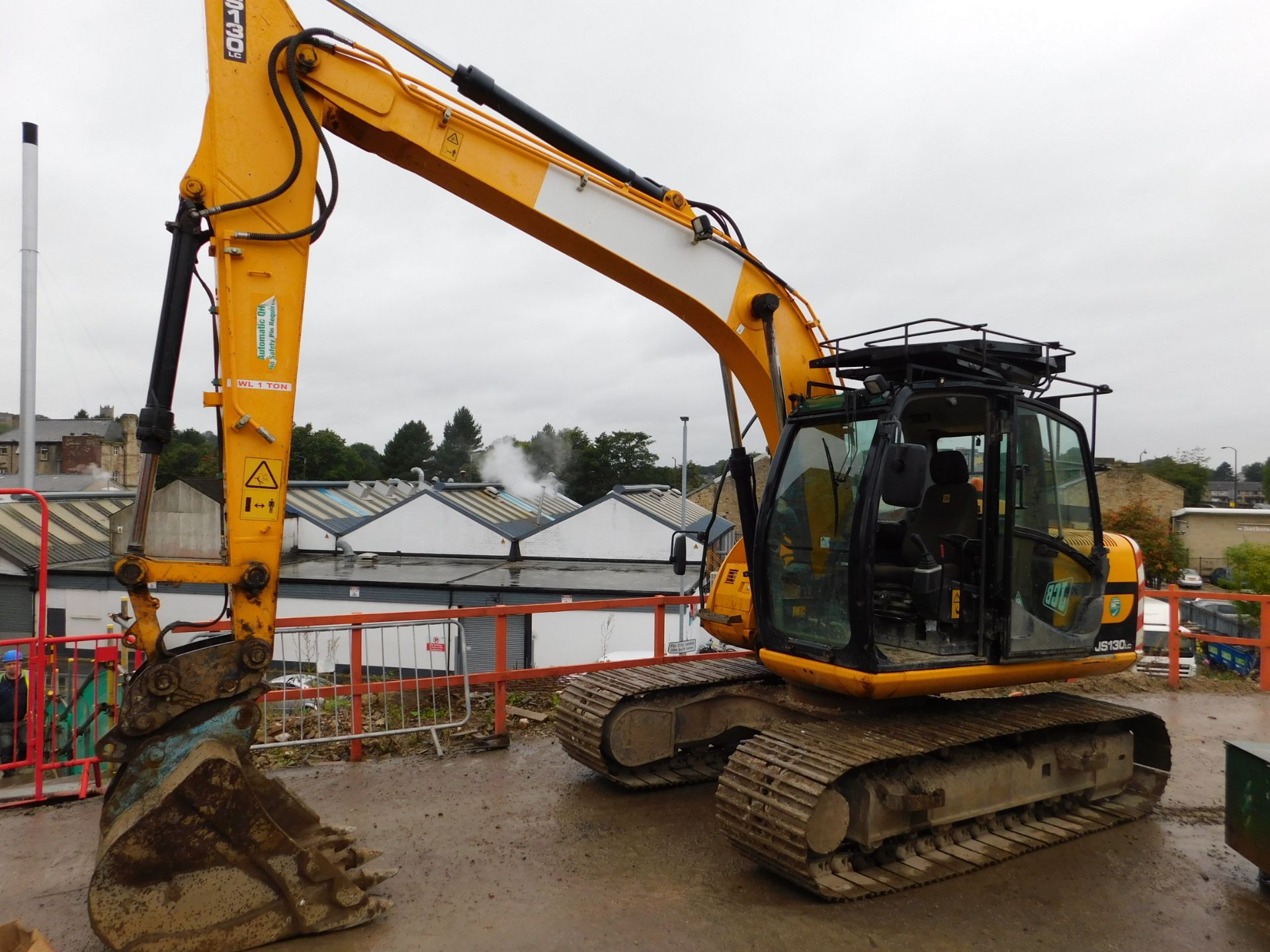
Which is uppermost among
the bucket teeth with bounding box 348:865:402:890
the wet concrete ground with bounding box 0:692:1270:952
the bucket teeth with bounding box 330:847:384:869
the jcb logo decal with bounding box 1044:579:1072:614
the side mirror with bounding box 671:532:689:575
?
the side mirror with bounding box 671:532:689:575

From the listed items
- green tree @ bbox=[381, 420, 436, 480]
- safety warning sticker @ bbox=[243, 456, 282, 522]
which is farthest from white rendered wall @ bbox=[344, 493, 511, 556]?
green tree @ bbox=[381, 420, 436, 480]

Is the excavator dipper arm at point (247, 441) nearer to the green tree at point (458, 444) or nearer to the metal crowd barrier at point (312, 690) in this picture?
the metal crowd barrier at point (312, 690)

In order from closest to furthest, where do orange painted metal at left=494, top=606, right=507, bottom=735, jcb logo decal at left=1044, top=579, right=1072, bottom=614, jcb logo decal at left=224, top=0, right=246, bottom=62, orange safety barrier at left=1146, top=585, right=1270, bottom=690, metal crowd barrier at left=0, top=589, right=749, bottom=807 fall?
jcb logo decal at left=224, top=0, right=246, bottom=62
jcb logo decal at left=1044, top=579, right=1072, bottom=614
metal crowd barrier at left=0, top=589, right=749, bottom=807
orange painted metal at left=494, top=606, right=507, bottom=735
orange safety barrier at left=1146, top=585, right=1270, bottom=690

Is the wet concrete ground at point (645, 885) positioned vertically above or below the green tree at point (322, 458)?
below

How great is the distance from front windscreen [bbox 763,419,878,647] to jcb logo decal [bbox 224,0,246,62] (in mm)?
3470

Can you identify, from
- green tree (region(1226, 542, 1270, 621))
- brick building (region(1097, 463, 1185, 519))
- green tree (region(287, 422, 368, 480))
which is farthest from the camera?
green tree (region(287, 422, 368, 480))

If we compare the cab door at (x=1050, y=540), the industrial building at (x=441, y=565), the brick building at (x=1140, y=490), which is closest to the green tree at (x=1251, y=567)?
the brick building at (x=1140, y=490)

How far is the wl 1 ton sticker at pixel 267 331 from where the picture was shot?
389 cm

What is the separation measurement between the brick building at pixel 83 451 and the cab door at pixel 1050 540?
161 ft

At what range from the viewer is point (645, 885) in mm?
4410

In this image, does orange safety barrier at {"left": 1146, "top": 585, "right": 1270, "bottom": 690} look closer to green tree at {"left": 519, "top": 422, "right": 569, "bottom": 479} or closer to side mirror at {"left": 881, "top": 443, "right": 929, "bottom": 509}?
side mirror at {"left": 881, "top": 443, "right": 929, "bottom": 509}

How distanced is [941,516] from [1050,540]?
638mm

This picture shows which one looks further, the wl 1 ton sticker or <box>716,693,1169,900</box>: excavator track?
<box>716,693,1169,900</box>: excavator track

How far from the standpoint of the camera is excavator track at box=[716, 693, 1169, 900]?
420cm
